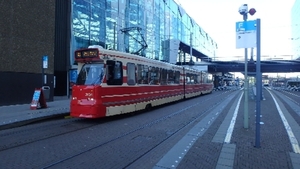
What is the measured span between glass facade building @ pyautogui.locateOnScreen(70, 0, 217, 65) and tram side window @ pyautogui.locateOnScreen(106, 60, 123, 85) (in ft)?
19.7

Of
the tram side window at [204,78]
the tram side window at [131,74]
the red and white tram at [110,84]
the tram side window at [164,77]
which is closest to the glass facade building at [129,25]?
the tram side window at [164,77]

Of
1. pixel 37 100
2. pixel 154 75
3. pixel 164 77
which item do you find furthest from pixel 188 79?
pixel 37 100

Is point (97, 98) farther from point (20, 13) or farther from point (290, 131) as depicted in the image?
point (20, 13)

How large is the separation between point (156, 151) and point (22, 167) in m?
2.97

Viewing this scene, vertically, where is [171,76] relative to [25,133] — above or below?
above

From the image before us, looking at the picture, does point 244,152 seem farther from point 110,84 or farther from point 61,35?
point 61,35

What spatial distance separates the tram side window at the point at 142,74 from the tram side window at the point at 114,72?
1709mm

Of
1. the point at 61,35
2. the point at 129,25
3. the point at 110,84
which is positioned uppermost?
the point at 129,25

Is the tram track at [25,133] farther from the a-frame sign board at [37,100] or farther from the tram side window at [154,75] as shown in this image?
the tram side window at [154,75]

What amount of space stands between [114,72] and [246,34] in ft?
18.0

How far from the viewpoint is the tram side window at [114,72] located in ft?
33.3

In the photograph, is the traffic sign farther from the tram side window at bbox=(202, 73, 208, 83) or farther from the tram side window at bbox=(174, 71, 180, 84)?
the tram side window at bbox=(202, 73, 208, 83)

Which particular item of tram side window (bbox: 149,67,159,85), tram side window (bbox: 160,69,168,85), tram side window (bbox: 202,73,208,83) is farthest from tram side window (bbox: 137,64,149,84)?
tram side window (bbox: 202,73,208,83)

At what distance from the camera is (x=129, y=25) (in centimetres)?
3145
